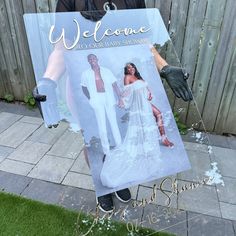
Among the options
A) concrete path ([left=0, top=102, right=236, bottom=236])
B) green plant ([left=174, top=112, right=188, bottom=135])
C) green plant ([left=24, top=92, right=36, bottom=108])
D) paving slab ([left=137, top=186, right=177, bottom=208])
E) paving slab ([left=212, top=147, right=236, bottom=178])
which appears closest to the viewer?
concrete path ([left=0, top=102, right=236, bottom=236])

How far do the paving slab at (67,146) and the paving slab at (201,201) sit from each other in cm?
107

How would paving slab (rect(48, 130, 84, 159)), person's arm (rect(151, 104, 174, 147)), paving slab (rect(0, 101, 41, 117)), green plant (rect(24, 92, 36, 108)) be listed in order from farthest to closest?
1. green plant (rect(24, 92, 36, 108))
2. paving slab (rect(0, 101, 41, 117))
3. paving slab (rect(48, 130, 84, 159))
4. person's arm (rect(151, 104, 174, 147))

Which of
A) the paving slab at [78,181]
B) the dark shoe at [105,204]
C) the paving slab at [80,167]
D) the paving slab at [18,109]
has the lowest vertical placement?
the paving slab at [18,109]

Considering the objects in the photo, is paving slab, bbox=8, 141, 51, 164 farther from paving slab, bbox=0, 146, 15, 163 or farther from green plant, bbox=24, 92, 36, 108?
green plant, bbox=24, 92, 36, 108

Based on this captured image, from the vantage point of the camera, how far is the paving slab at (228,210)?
7.20 ft

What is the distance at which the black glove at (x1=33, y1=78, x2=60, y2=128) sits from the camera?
4.50 feet

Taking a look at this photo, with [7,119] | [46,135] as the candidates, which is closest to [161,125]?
[46,135]

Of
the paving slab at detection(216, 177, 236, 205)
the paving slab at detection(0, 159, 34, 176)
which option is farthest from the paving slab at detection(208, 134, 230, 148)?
the paving slab at detection(0, 159, 34, 176)

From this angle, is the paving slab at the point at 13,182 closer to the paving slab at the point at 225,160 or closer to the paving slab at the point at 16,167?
the paving slab at the point at 16,167

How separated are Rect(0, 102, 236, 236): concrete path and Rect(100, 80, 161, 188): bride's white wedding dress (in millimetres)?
522

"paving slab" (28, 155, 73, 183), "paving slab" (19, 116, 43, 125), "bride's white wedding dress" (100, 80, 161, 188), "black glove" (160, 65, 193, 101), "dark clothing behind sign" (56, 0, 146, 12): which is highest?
"dark clothing behind sign" (56, 0, 146, 12)

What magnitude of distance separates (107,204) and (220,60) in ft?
6.19

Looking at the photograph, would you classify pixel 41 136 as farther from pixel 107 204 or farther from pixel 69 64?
pixel 69 64

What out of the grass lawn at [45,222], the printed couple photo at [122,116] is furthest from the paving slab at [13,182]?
the printed couple photo at [122,116]
